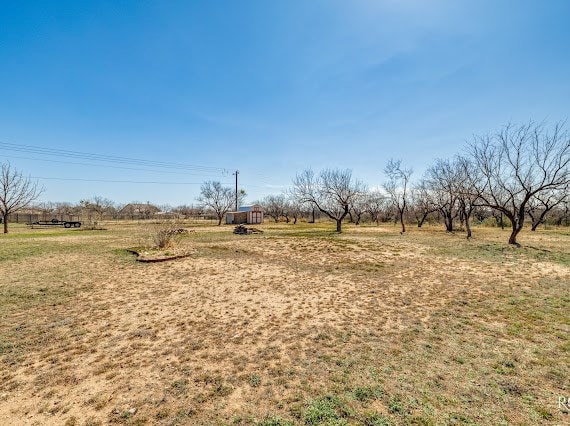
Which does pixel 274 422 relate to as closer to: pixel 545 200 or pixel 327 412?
pixel 327 412

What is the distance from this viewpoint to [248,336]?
4.92m

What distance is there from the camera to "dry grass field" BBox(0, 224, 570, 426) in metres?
3.00

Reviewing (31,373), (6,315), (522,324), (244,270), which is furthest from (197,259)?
(522,324)

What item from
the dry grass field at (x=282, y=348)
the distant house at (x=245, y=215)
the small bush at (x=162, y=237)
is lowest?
the dry grass field at (x=282, y=348)

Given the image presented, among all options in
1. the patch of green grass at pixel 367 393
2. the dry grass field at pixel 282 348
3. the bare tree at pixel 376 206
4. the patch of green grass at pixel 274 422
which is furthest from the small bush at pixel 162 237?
the bare tree at pixel 376 206

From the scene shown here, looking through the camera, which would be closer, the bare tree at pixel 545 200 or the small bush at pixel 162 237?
the small bush at pixel 162 237

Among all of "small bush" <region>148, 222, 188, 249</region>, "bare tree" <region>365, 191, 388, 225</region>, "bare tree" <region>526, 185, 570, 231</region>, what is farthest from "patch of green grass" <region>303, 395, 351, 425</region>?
"bare tree" <region>365, 191, 388, 225</region>

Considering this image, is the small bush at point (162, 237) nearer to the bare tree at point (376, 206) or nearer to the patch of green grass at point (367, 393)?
the patch of green grass at point (367, 393)

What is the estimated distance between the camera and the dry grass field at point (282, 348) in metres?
3.00

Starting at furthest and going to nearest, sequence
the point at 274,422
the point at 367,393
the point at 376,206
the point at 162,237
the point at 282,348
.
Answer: the point at 376,206
the point at 162,237
the point at 282,348
the point at 367,393
the point at 274,422

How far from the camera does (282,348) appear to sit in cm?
446

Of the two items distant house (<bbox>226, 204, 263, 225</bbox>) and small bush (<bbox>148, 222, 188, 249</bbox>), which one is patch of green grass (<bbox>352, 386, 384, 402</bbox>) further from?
distant house (<bbox>226, 204, 263, 225</bbox>)

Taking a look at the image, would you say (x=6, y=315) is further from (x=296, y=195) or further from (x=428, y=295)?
(x=296, y=195)

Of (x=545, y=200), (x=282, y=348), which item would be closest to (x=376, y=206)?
(x=545, y=200)
